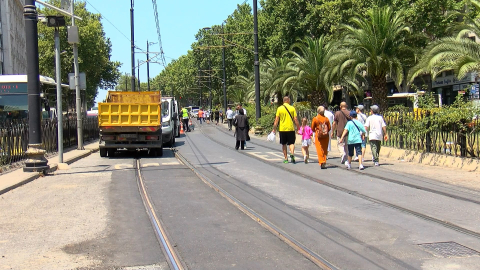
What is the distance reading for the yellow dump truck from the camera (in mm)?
18266

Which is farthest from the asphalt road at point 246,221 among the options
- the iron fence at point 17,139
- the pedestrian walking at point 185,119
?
the pedestrian walking at point 185,119

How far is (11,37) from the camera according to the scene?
6325 cm

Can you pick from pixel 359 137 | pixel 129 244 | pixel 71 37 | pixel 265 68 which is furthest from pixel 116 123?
pixel 265 68

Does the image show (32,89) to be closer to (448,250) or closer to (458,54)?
(448,250)

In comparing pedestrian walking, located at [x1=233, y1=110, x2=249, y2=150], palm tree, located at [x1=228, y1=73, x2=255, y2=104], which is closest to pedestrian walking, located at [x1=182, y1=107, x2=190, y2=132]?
palm tree, located at [x1=228, y1=73, x2=255, y2=104]

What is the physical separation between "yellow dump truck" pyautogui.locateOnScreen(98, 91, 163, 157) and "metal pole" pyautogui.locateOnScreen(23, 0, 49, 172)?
14.5 ft

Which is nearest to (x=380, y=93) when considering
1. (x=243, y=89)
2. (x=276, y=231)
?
(x=276, y=231)

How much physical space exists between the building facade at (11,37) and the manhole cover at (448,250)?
180 feet

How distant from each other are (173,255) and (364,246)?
2361 mm

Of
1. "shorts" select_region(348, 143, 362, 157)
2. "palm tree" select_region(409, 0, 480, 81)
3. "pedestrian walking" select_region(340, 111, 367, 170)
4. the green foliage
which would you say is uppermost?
the green foliage

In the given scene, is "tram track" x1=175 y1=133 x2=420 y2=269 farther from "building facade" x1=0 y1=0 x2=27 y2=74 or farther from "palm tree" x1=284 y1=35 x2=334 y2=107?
"building facade" x1=0 y1=0 x2=27 y2=74

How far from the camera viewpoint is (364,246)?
6277mm

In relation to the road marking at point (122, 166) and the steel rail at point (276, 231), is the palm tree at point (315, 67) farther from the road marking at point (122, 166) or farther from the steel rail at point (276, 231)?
the steel rail at point (276, 231)

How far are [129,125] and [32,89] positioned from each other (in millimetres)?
5043
